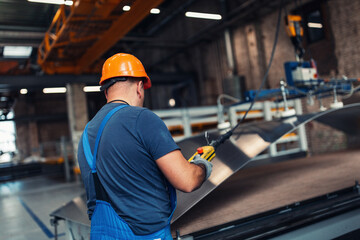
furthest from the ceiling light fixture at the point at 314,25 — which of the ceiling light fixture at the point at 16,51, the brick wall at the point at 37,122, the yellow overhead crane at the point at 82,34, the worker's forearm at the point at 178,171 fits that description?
the brick wall at the point at 37,122

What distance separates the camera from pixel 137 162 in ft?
4.48

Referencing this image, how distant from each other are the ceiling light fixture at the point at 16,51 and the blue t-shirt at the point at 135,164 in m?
8.54

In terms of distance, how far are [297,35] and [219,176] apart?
284 cm

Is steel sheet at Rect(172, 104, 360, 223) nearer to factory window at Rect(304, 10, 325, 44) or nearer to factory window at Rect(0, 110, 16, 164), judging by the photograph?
factory window at Rect(304, 10, 325, 44)

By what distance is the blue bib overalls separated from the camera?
1390 millimetres

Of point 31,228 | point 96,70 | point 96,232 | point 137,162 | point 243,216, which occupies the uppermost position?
point 96,70

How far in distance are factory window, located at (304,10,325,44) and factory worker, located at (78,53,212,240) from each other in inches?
373

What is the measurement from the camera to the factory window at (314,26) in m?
9.41

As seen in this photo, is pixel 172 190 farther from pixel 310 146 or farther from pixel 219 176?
pixel 310 146

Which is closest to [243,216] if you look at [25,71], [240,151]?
[240,151]

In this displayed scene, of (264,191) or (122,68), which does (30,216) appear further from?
(122,68)

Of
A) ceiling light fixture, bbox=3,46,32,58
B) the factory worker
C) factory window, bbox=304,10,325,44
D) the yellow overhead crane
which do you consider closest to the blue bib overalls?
the factory worker

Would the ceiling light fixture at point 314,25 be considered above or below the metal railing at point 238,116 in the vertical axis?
above

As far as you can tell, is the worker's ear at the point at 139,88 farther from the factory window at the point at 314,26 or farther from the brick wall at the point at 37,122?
the brick wall at the point at 37,122
